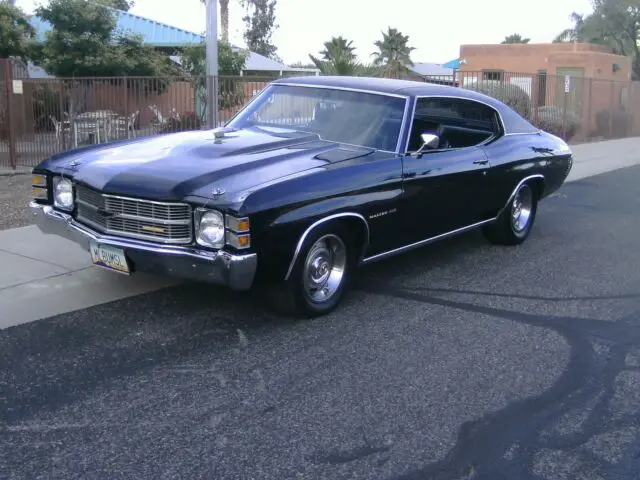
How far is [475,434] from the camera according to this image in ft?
12.9

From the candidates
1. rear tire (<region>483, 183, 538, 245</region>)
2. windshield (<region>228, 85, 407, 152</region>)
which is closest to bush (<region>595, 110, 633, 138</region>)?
rear tire (<region>483, 183, 538, 245</region>)

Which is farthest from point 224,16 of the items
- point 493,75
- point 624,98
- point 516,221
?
point 516,221

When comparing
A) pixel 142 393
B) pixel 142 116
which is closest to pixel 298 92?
pixel 142 393

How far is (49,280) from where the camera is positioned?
639cm

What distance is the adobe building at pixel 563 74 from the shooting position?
22.3 meters

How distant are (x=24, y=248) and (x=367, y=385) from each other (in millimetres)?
4354

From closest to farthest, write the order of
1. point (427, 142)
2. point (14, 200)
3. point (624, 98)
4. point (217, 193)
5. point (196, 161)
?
1. point (217, 193)
2. point (196, 161)
3. point (427, 142)
4. point (14, 200)
5. point (624, 98)

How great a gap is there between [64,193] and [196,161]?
1.12m

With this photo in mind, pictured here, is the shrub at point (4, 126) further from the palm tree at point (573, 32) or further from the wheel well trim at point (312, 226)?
the palm tree at point (573, 32)

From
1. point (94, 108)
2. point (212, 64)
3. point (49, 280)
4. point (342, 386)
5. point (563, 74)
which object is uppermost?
point (563, 74)

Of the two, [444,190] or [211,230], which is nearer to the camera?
[211,230]

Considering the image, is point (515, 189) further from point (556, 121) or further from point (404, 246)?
point (556, 121)

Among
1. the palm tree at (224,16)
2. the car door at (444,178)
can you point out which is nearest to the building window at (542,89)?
the car door at (444,178)

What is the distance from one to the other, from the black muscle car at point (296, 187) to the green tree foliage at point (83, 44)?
49.5 ft
